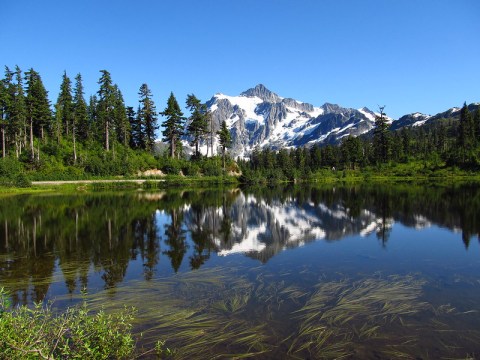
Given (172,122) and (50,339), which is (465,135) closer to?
(172,122)

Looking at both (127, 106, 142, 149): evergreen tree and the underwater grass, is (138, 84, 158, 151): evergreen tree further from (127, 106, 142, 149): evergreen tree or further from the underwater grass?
the underwater grass

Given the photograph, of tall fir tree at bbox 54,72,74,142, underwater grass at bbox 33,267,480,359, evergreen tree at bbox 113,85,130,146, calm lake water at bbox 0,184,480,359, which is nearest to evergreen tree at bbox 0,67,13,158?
tall fir tree at bbox 54,72,74,142

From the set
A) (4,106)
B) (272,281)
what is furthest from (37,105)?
(272,281)

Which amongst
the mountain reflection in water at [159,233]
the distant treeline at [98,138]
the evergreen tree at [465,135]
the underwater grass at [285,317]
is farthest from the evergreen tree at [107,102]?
the evergreen tree at [465,135]

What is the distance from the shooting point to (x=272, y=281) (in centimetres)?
1384

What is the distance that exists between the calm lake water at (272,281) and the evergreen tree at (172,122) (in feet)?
221

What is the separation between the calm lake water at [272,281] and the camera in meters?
8.98

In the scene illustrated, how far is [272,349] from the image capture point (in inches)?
336

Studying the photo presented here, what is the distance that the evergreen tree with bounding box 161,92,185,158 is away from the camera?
3679 inches

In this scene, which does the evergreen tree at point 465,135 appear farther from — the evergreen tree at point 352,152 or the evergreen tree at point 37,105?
the evergreen tree at point 37,105

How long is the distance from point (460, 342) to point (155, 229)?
21.3 metres

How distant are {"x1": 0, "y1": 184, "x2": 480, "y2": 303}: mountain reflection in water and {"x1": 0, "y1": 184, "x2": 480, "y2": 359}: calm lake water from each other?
128 mm

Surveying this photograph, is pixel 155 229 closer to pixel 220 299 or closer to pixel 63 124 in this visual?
pixel 220 299

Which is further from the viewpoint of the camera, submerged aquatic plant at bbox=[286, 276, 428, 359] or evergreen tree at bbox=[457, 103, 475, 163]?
Answer: evergreen tree at bbox=[457, 103, 475, 163]
